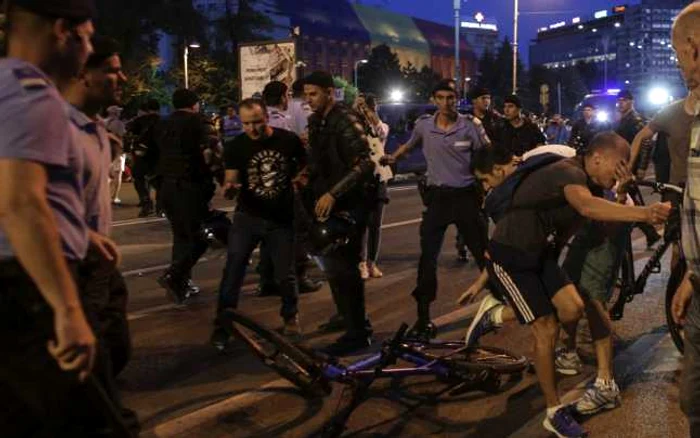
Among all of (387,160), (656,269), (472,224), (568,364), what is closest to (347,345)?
(472,224)

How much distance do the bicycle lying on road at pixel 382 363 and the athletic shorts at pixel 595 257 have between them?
67 cm

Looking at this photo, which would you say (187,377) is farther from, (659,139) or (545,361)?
(659,139)

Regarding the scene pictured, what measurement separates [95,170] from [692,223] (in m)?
2.10

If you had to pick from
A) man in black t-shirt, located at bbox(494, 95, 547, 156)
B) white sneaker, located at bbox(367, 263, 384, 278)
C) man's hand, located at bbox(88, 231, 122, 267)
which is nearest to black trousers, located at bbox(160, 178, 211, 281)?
white sneaker, located at bbox(367, 263, 384, 278)

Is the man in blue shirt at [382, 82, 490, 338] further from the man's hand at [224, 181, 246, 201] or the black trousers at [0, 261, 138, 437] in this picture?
the black trousers at [0, 261, 138, 437]

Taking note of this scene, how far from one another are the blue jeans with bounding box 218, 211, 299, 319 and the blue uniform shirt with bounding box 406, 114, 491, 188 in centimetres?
126

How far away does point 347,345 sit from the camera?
5.65 meters

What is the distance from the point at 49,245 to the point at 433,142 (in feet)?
15.7

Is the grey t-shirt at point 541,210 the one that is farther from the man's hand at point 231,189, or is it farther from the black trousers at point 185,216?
the black trousers at point 185,216

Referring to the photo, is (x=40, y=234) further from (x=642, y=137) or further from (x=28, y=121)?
(x=642, y=137)

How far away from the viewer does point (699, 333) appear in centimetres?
304

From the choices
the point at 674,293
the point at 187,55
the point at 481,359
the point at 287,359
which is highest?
the point at 187,55

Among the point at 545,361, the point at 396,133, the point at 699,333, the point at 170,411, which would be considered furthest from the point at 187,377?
the point at 396,133

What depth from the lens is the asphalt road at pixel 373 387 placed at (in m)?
4.40
